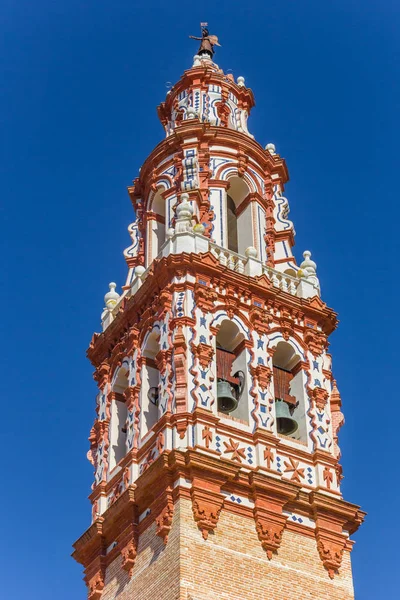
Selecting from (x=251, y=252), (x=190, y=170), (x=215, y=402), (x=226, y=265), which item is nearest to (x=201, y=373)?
(x=215, y=402)

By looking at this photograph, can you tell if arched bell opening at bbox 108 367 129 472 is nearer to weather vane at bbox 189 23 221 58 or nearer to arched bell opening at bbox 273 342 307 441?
arched bell opening at bbox 273 342 307 441

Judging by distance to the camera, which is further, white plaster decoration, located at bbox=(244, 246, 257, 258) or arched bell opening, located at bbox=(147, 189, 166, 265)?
arched bell opening, located at bbox=(147, 189, 166, 265)

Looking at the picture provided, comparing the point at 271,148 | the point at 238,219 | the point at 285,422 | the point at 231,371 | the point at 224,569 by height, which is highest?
the point at 271,148

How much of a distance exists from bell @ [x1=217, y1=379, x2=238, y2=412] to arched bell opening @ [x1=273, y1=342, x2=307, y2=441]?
1.15 m


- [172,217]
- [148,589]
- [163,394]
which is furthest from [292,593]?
[172,217]

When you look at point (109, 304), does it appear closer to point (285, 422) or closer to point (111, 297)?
point (111, 297)

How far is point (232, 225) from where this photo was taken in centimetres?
3375

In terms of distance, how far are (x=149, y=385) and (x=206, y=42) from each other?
1488cm

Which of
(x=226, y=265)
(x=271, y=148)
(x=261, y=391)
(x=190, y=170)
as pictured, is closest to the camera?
(x=261, y=391)

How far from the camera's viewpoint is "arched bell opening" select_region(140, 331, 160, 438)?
27984 millimetres

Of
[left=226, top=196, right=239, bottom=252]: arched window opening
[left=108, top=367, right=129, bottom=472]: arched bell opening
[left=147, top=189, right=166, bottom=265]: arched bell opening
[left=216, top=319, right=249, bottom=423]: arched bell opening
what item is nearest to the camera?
[left=216, top=319, right=249, bottom=423]: arched bell opening

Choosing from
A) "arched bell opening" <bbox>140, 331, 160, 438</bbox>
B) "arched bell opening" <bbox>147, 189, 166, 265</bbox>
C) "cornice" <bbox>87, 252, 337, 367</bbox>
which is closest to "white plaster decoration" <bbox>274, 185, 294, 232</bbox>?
"arched bell opening" <bbox>147, 189, 166, 265</bbox>

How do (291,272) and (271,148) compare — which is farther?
(271,148)

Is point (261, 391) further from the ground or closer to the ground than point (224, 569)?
further from the ground
